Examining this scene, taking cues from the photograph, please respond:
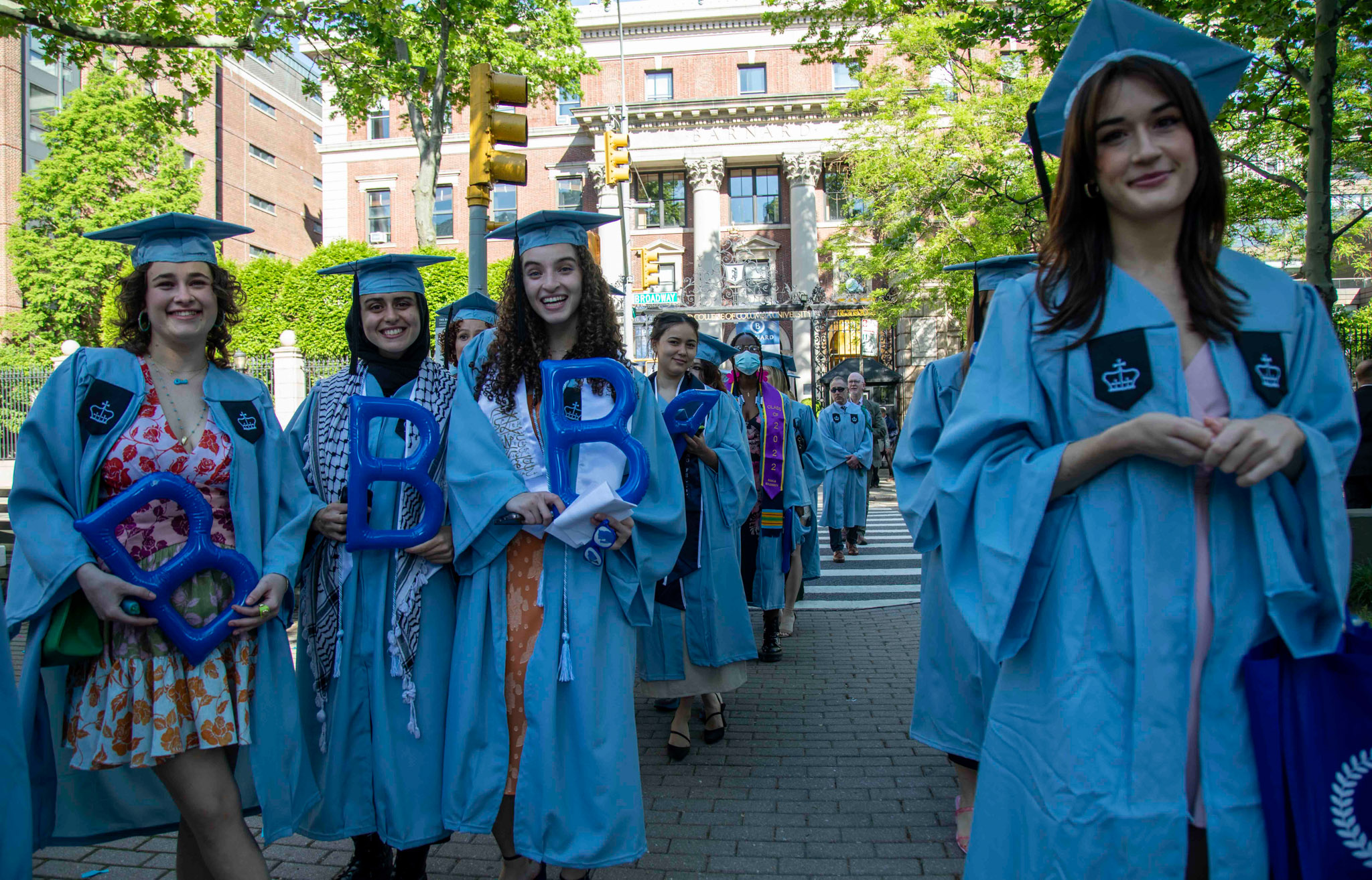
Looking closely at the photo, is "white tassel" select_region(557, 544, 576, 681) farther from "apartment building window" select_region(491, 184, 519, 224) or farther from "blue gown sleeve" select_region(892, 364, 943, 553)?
"apartment building window" select_region(491, 184, 519, 224)

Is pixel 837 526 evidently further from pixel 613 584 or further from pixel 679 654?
pixel 613 584

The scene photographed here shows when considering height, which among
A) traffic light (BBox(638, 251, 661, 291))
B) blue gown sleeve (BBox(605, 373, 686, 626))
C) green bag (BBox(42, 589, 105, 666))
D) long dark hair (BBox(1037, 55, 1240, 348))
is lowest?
green bag (BBox(42, 589, 105, 666))

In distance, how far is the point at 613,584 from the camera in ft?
10.0

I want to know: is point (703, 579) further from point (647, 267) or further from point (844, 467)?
point (647, 267)

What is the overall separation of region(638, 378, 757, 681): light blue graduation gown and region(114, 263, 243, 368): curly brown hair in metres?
2.50

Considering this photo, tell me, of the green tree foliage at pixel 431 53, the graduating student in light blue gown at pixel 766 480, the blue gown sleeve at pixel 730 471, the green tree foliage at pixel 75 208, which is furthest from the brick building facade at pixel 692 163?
the blue gown sleeve at pixel 730 471

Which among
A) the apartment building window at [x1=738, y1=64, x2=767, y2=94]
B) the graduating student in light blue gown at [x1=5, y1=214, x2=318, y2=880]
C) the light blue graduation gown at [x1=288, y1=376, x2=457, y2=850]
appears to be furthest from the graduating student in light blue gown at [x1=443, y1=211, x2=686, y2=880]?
the apartment building window at [x1=738, y1=64, x2=767, y2=94]

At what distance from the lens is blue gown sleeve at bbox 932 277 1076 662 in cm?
174

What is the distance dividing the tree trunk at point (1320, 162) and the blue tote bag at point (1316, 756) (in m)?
7.31

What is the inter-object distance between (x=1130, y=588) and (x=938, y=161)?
68.5 ft

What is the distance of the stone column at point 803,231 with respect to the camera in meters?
35.8

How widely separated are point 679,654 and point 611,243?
3240cm

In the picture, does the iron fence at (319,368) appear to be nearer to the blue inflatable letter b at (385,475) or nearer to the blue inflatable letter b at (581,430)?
the blue inflatable letter b at (385,475)

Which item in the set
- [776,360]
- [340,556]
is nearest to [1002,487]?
[340,556]
